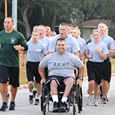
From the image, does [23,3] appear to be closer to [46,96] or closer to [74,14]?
[74,14]

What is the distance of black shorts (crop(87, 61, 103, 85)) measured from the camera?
1010 cm

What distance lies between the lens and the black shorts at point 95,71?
10.1 metres

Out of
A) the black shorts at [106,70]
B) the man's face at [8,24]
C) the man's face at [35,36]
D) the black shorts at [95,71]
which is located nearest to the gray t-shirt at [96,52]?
the black shorts at [95,71]

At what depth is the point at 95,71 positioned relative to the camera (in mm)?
10133

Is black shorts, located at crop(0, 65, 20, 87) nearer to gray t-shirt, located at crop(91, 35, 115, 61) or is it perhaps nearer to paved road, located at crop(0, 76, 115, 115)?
paved road, located at crop(0, 76, 115, 115)

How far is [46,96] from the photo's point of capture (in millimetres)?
7715

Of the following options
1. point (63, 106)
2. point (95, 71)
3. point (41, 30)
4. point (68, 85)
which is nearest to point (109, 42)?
point (95, 71)

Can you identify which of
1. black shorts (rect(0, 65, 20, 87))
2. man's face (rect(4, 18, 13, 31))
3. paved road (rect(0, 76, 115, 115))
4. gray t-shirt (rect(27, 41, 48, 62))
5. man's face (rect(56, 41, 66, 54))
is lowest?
paved road (rect(0, 76, 115, 115))

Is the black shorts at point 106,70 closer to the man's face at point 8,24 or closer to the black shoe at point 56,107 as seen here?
the man's face at point 8,24

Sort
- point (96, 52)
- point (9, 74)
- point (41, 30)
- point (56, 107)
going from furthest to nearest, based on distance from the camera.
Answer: point (41, 30)
point (96, 52)
point (9, 74)
point (56, 107)

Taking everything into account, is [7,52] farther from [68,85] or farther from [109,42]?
[109,42]


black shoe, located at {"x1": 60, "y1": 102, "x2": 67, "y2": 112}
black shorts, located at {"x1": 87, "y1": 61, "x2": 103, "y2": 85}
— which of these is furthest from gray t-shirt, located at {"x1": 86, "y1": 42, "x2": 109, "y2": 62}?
black shoe, located at {"x1": 60, "y1": 102, "x2": 67, "y2": 112}

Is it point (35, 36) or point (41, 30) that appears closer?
point (35, 36)

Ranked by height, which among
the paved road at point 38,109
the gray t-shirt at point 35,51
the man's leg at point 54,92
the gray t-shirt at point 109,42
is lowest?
the paved road at point 38,109
